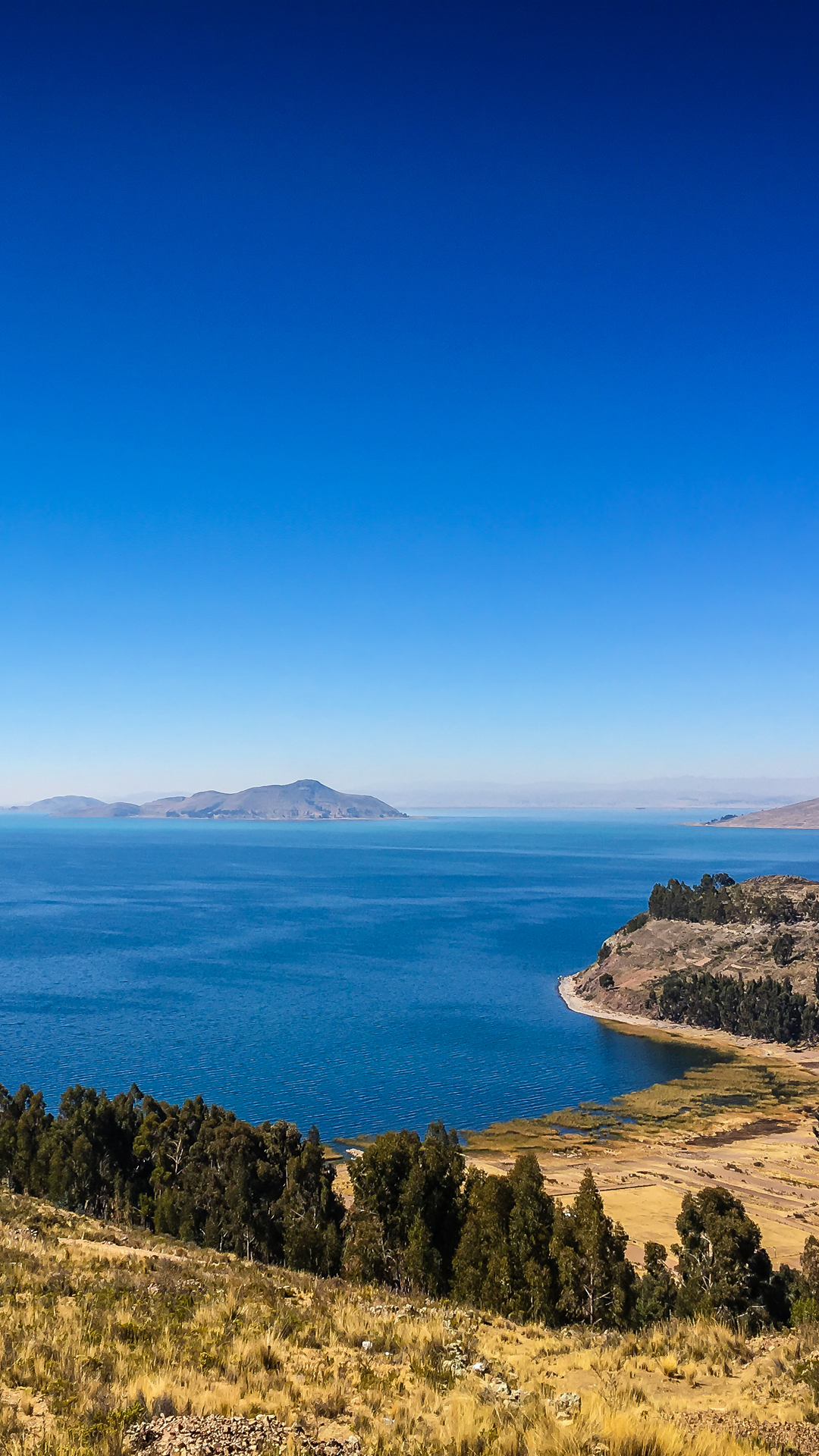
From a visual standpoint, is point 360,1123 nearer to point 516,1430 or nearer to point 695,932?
point 516,1430

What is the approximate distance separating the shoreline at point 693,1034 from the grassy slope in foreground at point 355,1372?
78.1 m

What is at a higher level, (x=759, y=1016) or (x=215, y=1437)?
(x=215, y=1437)

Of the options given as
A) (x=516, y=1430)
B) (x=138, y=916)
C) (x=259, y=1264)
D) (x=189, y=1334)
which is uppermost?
(x=516, y=1430)

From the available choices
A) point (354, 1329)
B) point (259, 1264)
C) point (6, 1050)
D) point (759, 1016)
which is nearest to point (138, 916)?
point (6, 1050)

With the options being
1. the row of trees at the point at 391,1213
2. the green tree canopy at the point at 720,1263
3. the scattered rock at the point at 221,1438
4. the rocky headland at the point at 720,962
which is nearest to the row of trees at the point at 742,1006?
the rocky headland at the point at 720,962

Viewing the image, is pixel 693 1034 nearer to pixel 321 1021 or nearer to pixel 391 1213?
pixel 321 1021

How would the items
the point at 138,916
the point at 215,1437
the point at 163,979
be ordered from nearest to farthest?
the point at 215,1437 < the point at 163,979 < the point at 138,916

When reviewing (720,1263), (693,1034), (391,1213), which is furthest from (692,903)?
(720,1263)

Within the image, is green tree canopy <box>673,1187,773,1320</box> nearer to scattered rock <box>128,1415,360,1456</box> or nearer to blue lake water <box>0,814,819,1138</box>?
scattered rock <box>128,1415,360,1456</box>

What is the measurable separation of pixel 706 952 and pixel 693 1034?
18.8 m

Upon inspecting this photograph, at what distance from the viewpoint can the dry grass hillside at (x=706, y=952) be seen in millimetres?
106750

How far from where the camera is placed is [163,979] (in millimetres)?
114625

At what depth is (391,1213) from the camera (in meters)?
35.9

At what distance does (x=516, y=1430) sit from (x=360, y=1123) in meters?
57.7
